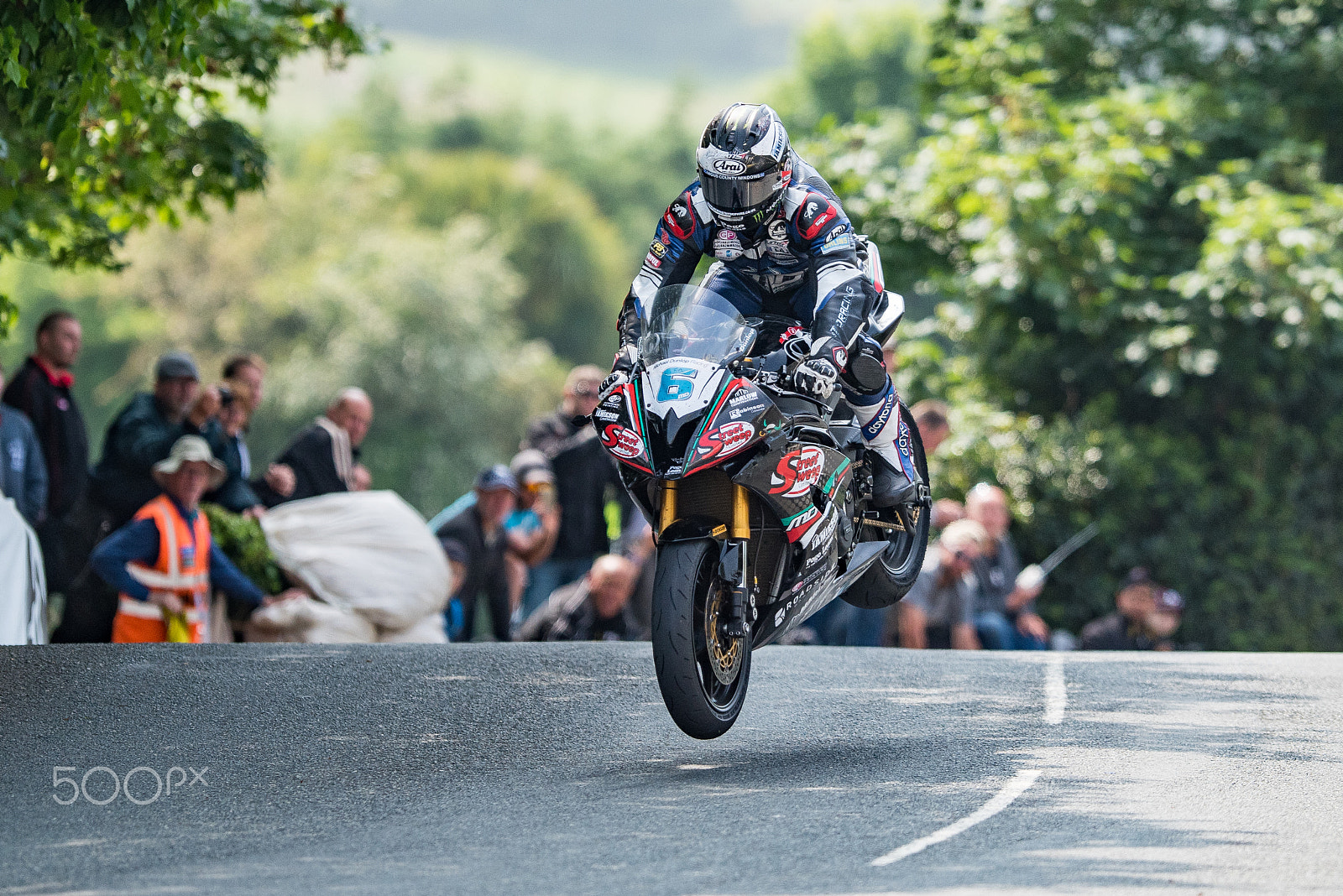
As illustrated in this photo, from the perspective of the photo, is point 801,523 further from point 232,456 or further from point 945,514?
point 945,514

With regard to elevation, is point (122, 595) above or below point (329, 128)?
below

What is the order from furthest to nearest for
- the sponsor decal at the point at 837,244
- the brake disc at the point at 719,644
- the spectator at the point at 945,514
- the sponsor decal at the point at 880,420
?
the spectator at the point at 945,514 < the sponsor decal at the point at 880,420 < the sponsor decal at the point at 837,244 < the brake disc at the point at 719,644

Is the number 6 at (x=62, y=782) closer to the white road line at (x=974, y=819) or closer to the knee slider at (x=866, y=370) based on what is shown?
the white road line at (x=974, y=819)

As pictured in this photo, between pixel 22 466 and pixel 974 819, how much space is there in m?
6.91

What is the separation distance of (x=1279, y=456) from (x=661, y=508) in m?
11.8

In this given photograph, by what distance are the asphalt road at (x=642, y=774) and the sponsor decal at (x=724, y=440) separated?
1279mm

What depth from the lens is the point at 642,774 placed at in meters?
7.33

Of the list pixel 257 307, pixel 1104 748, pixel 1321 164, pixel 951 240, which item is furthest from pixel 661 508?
pixel 257 307

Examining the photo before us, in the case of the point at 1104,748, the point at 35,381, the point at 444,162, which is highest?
the point at 444,162

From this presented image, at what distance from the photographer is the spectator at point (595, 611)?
39.6 ft

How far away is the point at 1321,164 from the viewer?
1909 centimetres

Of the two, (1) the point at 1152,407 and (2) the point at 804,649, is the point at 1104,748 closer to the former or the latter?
(2) the point at 804,649

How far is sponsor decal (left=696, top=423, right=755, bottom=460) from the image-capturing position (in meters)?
7.30

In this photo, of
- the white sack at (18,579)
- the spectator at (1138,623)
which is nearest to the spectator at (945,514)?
the spectator at (1138,623)
